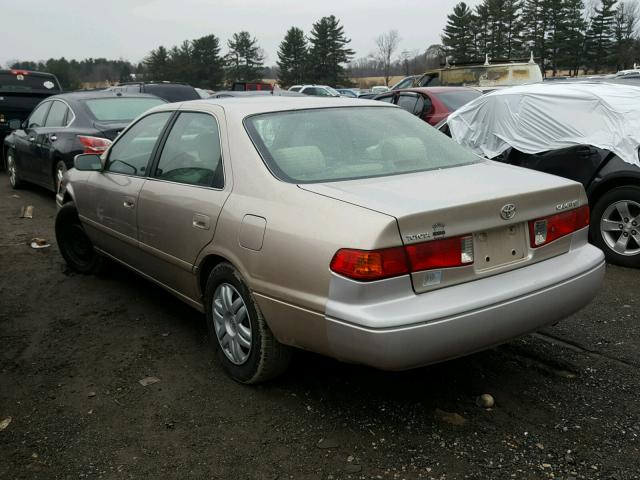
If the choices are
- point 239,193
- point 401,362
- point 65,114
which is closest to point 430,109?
point 65,114

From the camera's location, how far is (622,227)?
17.9 feet

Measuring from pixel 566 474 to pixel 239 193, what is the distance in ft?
6.60

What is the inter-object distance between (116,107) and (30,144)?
158 centimetres

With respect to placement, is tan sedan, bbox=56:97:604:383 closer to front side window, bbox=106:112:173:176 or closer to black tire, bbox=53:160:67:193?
front side window, bbox=106:112:173:176

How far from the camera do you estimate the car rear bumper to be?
2625 mm

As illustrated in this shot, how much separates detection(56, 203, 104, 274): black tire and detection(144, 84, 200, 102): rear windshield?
908cm

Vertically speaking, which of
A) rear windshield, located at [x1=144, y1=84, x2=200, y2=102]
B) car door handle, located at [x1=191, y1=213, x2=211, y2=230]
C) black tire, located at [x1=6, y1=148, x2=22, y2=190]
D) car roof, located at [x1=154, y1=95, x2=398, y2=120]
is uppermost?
car roof, located at [x1=154, y1=95, x2=398, y2=120]

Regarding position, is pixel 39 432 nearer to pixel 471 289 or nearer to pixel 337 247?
pixel 337 247

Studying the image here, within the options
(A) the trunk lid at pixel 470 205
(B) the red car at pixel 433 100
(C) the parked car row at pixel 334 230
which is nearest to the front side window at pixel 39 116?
(C) the parked car row at pixel 334 230

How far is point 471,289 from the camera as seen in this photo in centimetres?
283

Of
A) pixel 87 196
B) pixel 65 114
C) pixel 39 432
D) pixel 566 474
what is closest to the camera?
pixel 566 474

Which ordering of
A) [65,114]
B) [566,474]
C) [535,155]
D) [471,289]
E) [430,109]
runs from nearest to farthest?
[566,474] < [471,289] < [535,155] < [65,114] < [430,109]

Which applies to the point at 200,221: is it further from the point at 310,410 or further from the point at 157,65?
the point at 157,65

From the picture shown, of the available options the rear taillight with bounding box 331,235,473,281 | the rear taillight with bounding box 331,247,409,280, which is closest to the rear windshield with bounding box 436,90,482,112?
the rear taillight with bounding box 331,235,473,281
